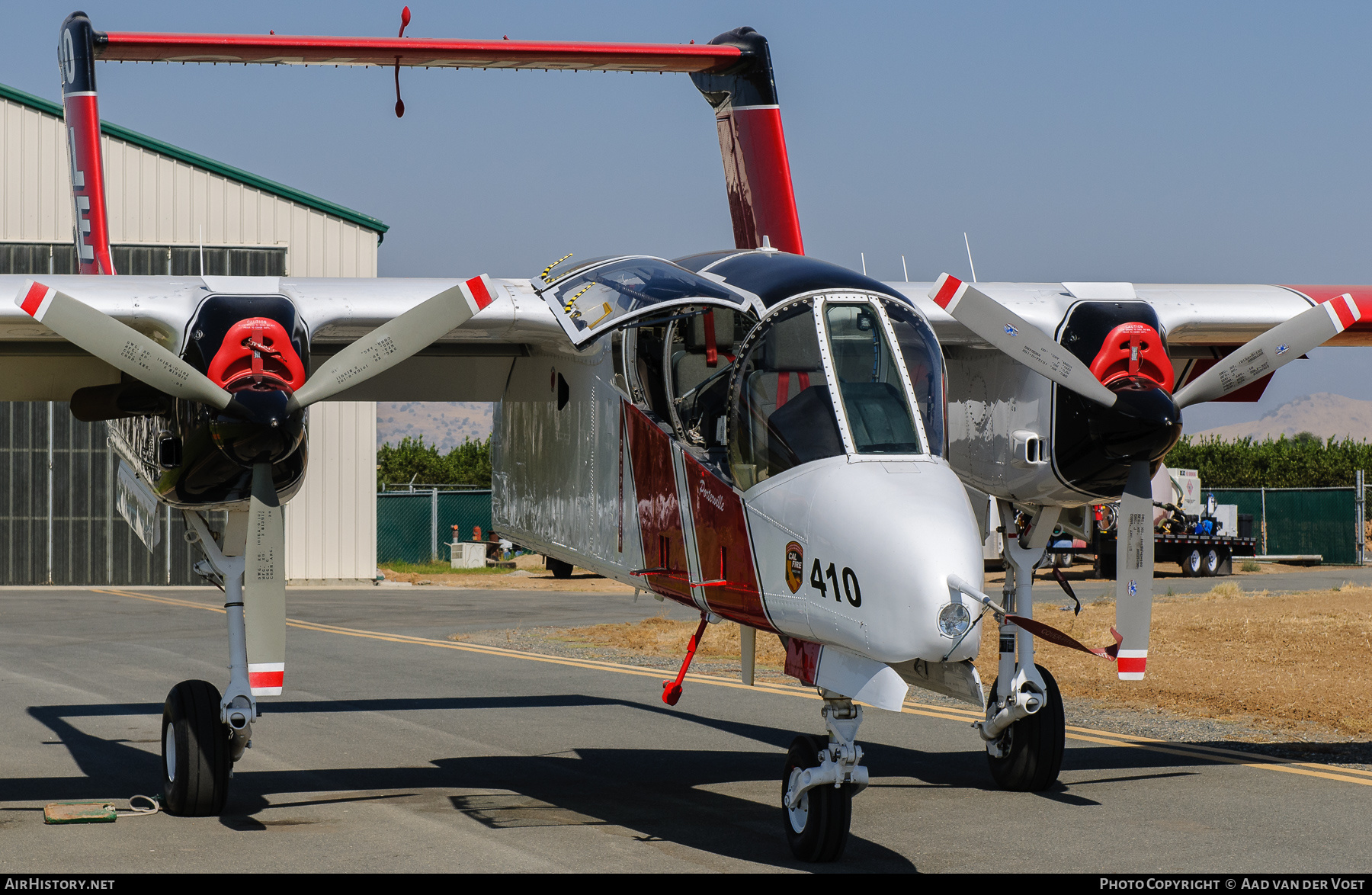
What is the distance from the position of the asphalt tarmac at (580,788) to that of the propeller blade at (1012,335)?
9.33ft

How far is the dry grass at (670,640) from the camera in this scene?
1964cm

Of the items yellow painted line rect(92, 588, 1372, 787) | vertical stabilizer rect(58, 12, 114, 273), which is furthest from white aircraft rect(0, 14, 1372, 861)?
yellow painted line rect(92, 588, 1372, 787)

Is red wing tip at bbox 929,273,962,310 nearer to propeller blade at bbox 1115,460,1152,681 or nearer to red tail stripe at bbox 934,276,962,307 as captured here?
red tail stripe at bbox 934,276,962,307

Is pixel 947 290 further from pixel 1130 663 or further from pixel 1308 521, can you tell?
pixel 1308 521

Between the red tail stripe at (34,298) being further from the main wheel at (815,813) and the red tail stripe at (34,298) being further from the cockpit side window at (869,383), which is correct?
the main wheel at (815,813)

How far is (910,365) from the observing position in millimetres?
7617

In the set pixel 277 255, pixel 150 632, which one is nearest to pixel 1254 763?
pixel 150 632

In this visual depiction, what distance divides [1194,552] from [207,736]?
32625mm

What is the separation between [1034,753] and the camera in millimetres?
9953

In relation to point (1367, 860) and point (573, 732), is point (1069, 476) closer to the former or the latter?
point (1367, 860)

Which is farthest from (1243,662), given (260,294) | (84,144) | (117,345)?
(84,144)

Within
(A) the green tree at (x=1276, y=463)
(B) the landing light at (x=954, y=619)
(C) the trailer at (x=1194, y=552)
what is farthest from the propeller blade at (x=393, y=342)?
(A) the green tree at (x=1276, y=463)

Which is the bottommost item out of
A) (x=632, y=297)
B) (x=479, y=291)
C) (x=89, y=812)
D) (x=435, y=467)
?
(x=89, y=812)

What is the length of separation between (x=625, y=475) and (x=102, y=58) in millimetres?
6590
